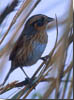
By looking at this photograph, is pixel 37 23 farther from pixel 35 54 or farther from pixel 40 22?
pixel 35 54

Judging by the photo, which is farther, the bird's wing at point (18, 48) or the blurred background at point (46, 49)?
the bird's wing at point (18, 48)

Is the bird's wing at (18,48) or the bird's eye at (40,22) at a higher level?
the bird's eye at (40,22)

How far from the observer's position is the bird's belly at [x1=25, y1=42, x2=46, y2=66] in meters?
0.80

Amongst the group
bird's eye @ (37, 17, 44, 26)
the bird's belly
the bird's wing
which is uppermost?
bird's eye @ (37, 17, 44, 26)

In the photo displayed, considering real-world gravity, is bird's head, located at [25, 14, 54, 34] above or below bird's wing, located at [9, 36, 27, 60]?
above

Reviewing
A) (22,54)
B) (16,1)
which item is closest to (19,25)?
(16,1)

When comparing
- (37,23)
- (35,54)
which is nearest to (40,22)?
(37,23)

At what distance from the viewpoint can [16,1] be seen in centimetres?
65

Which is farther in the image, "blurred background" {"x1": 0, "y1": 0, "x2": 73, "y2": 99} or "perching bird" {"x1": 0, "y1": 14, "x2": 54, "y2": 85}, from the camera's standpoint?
"perching bird" {"x1": 0, "y1": 14, "x2": 54, "y2": 85}

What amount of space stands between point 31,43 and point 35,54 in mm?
60

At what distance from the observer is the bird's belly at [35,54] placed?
799mm

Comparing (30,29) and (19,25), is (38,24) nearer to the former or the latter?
(30,29)

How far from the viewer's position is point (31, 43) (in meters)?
0.85

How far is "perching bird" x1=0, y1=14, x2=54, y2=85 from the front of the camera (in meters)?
0.81
